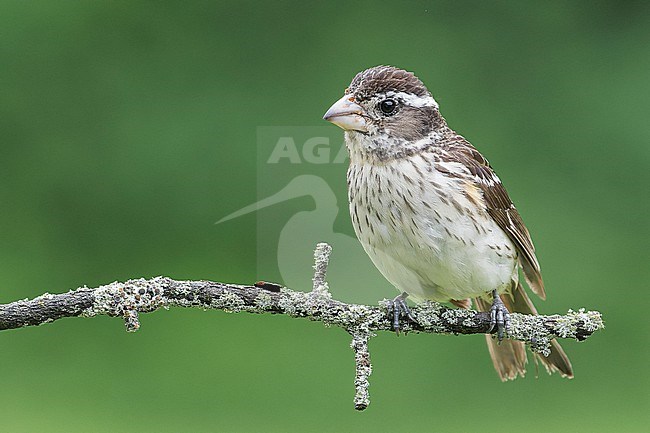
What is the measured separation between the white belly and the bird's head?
7 cm

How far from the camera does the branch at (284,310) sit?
2.22m

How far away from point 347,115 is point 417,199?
0.31 metres

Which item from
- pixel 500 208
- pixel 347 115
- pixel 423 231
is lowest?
pixel 423 231

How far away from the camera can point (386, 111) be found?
2957 millimetres

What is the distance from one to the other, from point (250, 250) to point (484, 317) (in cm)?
196

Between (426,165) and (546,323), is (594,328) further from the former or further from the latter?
(426,165)

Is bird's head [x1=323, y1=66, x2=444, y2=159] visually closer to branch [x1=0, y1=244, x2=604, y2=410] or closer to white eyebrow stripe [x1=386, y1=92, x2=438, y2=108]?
white eyebrow stripe [x1=386, y1=92, x2=438, y2=108]

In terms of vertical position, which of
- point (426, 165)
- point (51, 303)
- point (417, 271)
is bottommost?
point (51, 303)

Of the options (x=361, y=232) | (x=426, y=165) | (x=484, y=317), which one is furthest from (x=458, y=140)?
(x=484, y=317)

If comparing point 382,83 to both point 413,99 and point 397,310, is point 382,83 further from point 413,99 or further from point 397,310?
point 397,310

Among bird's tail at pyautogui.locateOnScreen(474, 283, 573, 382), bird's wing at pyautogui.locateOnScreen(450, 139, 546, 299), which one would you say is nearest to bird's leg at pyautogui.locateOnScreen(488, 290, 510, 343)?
bird's wing at pyautogui.locateOnScreen(450, 139, 546, 299)

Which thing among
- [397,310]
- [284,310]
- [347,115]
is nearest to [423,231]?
[397,310]

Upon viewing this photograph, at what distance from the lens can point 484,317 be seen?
2730 mm

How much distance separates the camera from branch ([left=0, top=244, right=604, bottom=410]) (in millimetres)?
2217
